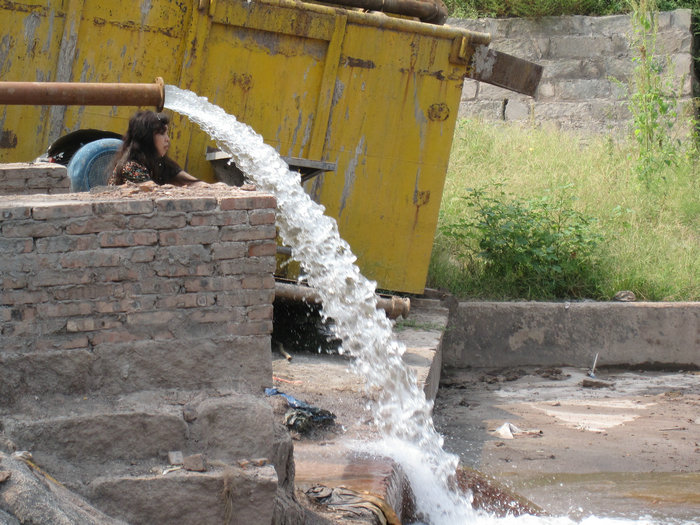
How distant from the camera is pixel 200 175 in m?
5.83

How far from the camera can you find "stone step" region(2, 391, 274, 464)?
2574mm

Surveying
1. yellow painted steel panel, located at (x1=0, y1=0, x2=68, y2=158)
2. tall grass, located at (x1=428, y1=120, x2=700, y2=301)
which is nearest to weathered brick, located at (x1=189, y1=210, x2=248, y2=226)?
yellow painted steel panel, located at (x1=0, y1=0, x2=68, y2=158)

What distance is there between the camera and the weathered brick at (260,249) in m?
2.91

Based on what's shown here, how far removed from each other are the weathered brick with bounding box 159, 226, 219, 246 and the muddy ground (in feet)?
7.16

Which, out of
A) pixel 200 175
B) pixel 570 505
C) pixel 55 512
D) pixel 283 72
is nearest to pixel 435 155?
pixel 283 72

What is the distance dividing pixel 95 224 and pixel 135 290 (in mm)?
250

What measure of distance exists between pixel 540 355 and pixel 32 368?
15.9 ft

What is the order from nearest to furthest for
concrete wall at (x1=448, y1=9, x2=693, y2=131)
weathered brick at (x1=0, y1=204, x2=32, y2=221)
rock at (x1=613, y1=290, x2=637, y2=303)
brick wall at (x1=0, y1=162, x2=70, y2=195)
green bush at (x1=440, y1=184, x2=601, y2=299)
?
weathered brick at (x1=0, y1=204, x2=32, y2=221) → brick wall at (x1=0, y1=162, x2=70, y2=195) → rock at (x1=613, y1=290, x2=637, y2=303) → green bush at (x1=440, y1=184, x2=601, y2=299) → concrete wall at (x1=448, y1=9, x2=693, y2=131)

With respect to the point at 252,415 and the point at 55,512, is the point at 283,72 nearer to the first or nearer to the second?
the point at 252,415

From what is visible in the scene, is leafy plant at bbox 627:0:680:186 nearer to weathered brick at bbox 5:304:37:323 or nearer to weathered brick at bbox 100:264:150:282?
weathered brick at bbox 100:264:150:282

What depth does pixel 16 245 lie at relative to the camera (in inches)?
104

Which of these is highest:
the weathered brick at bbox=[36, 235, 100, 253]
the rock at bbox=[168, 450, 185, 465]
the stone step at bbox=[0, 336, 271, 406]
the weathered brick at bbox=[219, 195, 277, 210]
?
the weathered brick at bbox=[219, 195, 277, 210]

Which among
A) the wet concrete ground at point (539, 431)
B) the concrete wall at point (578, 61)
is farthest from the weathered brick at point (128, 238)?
the concrete wall at point (578, 61)

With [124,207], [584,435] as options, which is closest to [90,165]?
[124,207]
